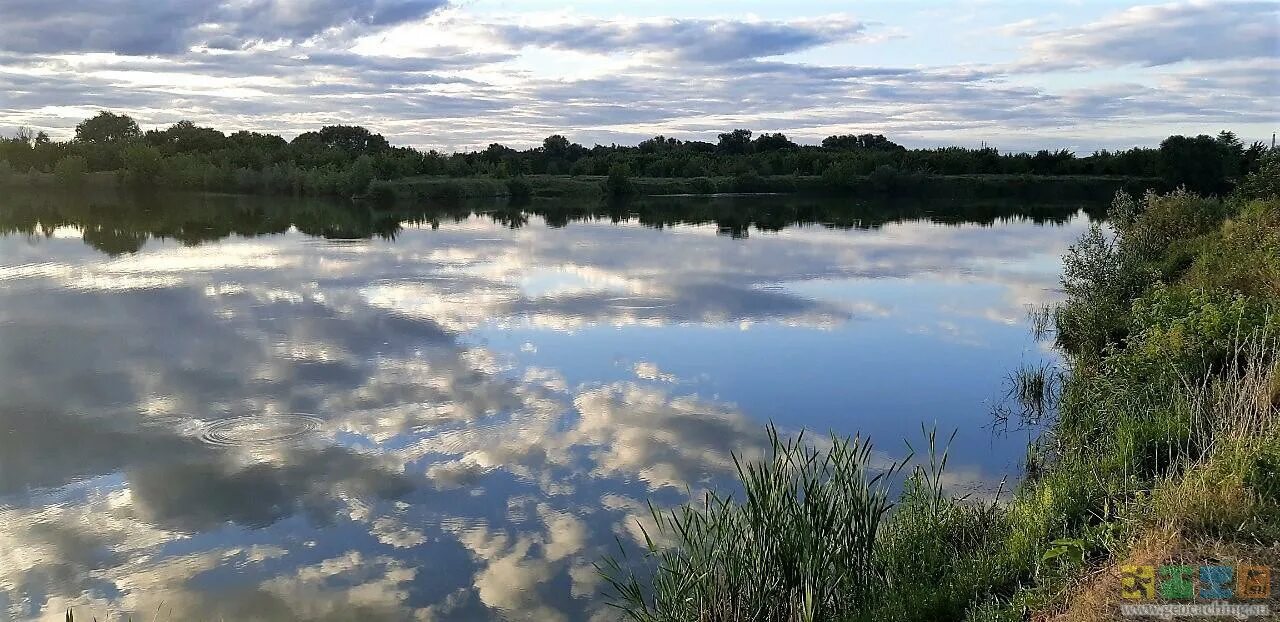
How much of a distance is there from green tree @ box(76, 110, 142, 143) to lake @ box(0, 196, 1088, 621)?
119 feet

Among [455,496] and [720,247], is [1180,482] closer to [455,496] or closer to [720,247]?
[455,496]

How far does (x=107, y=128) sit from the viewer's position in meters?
53.0

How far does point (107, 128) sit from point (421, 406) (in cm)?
5336

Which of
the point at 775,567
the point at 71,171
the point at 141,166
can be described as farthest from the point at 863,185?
the point at 775,567

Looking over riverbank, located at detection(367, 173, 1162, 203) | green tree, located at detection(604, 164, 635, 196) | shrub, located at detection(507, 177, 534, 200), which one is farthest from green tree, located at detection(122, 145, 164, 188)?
green tree, located at detection(604, 164, 635, 196)

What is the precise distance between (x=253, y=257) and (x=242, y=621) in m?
16.2

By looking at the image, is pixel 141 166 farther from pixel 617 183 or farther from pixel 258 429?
pixel 258 429

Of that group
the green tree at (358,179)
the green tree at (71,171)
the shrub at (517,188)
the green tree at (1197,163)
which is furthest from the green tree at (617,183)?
the green tree at (1197,163)

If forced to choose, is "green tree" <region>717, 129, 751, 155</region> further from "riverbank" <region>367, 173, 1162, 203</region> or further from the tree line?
"riverbank" <region>367, 173, 1162, 203</region>

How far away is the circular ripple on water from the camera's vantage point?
7.64 metres

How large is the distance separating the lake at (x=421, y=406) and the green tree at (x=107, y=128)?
3615 centimetres

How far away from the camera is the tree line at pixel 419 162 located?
138ft

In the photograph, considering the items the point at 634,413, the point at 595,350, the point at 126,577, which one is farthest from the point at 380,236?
the point at 126,577

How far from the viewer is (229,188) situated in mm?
42312
